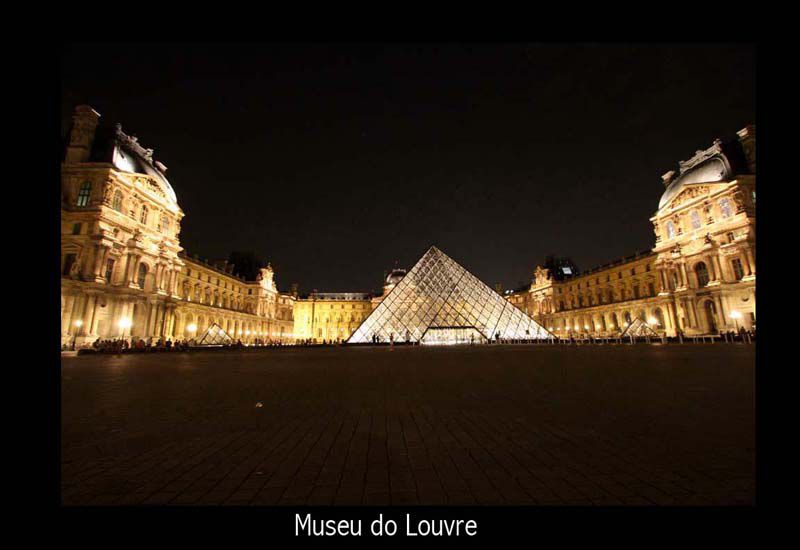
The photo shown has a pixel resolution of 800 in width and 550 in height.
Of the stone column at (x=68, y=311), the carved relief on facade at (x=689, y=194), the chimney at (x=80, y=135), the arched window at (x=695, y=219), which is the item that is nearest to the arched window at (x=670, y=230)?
the carved relief on facade at (x=689, y=194)

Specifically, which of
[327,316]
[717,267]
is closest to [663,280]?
[717,267]

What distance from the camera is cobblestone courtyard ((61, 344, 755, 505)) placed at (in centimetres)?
164

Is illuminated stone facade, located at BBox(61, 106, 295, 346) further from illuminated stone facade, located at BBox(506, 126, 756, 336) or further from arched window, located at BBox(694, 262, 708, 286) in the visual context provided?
arched window, located at BBox(694, 262, 708, 286)

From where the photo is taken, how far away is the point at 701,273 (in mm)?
31734

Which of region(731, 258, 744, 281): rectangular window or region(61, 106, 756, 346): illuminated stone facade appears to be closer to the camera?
region(61, 106, 756, 346): illuminated stone facade

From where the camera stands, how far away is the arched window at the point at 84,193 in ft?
79.8

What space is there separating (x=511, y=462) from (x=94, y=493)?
2106 millimetres

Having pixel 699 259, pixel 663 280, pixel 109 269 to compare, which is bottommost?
pixel 109 269

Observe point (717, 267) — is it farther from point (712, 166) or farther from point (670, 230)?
point (712, 166)

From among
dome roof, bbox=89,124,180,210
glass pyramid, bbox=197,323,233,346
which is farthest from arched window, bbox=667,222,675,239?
dome roof, bbox=89,124,180,210

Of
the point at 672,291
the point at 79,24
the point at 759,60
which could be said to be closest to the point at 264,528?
the point at 79,24

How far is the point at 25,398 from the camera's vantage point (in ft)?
3.75

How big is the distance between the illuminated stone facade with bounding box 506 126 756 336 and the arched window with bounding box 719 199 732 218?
0.20 ft

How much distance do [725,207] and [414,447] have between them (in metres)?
38.6
